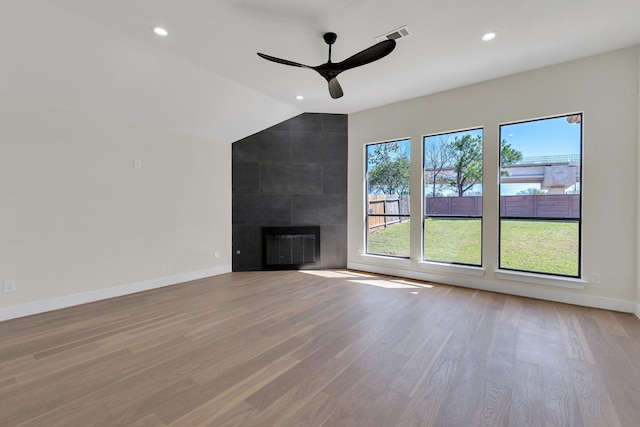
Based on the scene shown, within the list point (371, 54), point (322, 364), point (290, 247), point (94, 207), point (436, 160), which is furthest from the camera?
point (290, 247)

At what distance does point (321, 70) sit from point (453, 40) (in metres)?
1.48

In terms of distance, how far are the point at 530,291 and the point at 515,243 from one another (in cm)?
66

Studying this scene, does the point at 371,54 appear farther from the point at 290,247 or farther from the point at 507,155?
the point at 290,247

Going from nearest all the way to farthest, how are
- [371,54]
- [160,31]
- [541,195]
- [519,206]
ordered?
[371,54] → [160,31] → [541,195] → [519,206]

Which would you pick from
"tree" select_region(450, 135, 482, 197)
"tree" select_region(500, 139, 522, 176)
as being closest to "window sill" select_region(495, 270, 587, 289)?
"tree" select_region(450, 135, 482, 197)

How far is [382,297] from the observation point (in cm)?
370

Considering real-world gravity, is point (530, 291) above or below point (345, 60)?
below

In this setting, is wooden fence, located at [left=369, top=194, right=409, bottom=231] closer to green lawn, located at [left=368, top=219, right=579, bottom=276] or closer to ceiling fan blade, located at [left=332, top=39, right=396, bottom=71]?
green lawn, located at [left=368, top=219, right=579, bottom=276]

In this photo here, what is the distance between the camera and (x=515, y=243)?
12.8 feet

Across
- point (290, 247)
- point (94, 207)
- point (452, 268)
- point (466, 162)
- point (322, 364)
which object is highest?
point (466, 162)

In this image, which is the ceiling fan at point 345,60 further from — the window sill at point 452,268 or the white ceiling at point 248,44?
the window sill at point 452,268

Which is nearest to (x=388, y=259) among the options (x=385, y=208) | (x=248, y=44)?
(x=385, y=208)

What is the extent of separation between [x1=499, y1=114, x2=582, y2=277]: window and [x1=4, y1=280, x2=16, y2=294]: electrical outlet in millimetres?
6008

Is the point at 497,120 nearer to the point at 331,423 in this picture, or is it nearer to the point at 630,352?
the point at 630,352
